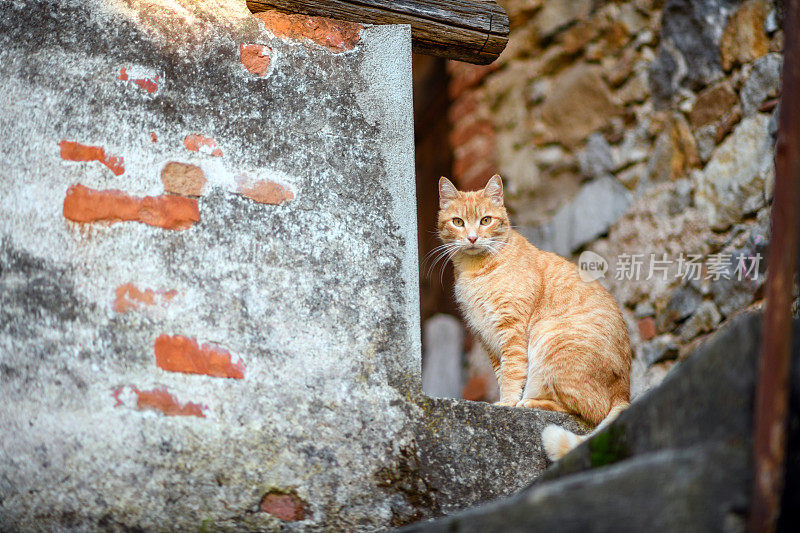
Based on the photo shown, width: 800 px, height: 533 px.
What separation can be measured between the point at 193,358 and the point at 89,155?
660mm

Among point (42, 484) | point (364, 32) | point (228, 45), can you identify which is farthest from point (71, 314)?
point (364, 32)

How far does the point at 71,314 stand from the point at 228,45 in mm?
959

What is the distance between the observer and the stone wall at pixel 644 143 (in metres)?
3.75

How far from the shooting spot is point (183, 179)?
2.25 m

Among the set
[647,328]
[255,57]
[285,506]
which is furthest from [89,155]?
[647,328]

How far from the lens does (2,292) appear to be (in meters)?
2.04

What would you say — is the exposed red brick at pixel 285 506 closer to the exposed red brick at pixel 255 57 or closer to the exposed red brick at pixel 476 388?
the exposed red brick at pixel 255 57

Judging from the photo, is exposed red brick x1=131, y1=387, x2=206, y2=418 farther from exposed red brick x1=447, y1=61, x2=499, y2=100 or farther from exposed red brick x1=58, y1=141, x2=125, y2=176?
exposed red brick x1=447, y1=61, x2=499, y2=100

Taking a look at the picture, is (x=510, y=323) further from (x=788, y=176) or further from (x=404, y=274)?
(x=788, y=176)

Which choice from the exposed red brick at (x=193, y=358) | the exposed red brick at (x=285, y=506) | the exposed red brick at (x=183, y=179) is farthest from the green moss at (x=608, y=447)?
the exposed red brick at (x=183, y=179)

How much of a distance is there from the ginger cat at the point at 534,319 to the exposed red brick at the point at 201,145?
4.35 feet

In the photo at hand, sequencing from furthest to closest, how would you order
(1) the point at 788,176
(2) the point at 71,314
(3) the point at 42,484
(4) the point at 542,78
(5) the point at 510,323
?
(4) the point at 542,78
(5) the point at 510,323
(2) the point at 71,314
(3) the point at 42,484
(1) the point at 788,176

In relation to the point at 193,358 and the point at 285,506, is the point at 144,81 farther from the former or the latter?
the point at 285,506

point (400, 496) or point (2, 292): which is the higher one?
point (2, 292)
